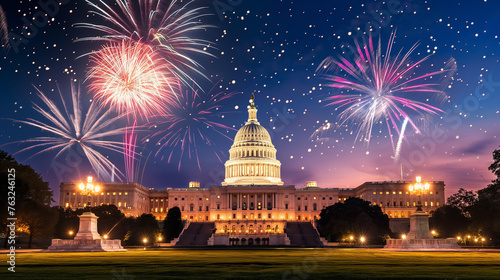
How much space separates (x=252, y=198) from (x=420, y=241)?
125m

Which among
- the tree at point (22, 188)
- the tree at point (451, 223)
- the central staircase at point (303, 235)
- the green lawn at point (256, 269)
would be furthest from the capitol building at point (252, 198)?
the green lawn at point (256, 269)

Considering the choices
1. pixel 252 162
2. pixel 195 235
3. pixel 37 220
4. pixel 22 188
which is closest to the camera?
pixel 22 188

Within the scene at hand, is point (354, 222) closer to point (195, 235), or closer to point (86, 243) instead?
point (195, 235)

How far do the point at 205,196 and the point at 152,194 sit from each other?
20393mm

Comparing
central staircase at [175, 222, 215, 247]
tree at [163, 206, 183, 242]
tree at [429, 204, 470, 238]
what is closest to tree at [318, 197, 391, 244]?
tree at [429, 204, 470, 238]

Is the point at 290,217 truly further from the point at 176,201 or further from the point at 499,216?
the point at 499,216

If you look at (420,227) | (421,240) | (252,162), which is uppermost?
(252,162)

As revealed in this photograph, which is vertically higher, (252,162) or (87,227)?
(252,162)

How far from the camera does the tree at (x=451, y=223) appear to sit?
326 ft

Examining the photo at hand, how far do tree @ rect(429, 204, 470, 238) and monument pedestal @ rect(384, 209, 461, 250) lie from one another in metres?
51.5

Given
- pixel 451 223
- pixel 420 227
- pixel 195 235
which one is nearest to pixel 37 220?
pixel 195 235

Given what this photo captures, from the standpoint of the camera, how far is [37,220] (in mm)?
78000

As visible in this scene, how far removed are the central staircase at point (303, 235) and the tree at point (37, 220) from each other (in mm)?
45486

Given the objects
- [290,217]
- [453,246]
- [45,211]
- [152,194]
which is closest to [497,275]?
[453,246]
